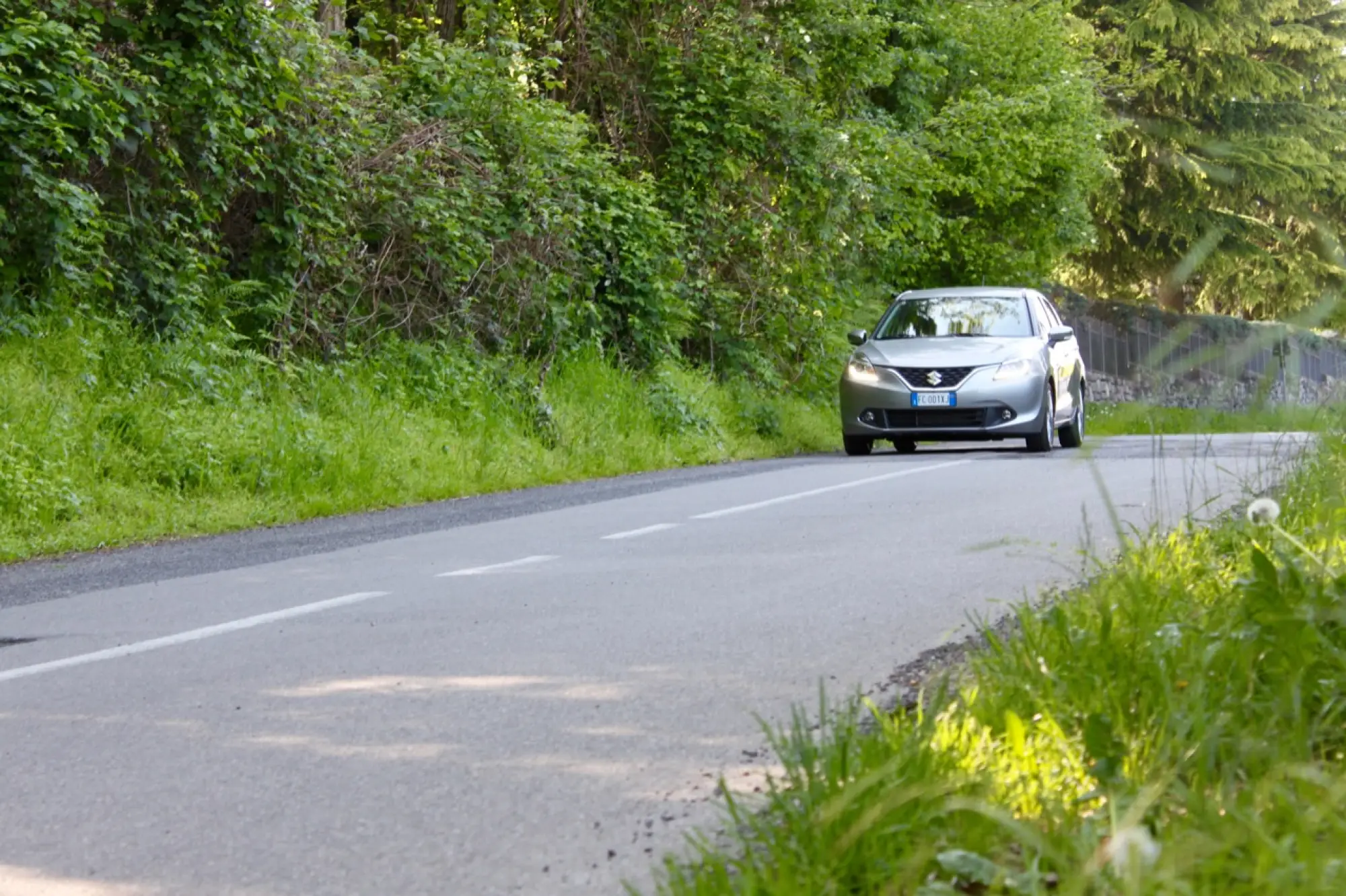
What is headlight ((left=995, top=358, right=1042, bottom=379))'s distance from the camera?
61.4 feet

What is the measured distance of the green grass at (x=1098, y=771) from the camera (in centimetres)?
298

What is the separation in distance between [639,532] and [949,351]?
30.0 feet

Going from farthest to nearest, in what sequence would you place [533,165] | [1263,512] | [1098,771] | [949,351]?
[949,351]
[533,165]
[1263,512]
[1098,771]

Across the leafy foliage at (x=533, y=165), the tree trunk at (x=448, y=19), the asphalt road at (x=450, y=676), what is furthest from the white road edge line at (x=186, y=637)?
the tree trunk at (x=448, y=19)

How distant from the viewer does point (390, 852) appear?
4.00m

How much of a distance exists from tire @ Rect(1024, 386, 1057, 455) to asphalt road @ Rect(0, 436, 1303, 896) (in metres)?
7.37

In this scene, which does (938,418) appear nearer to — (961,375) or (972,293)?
(961,375)

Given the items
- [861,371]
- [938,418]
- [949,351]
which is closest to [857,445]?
[861,371]

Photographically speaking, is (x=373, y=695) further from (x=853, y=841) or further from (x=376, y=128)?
(x=376, y=128)

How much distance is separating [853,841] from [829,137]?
21215mm

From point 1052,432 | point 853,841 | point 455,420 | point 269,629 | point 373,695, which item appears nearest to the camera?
point 853,841

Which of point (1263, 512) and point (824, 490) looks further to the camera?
point (824, 490)

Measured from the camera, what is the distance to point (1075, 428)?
20.8m

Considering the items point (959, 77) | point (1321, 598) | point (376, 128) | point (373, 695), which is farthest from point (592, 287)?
point (1321, 598)
